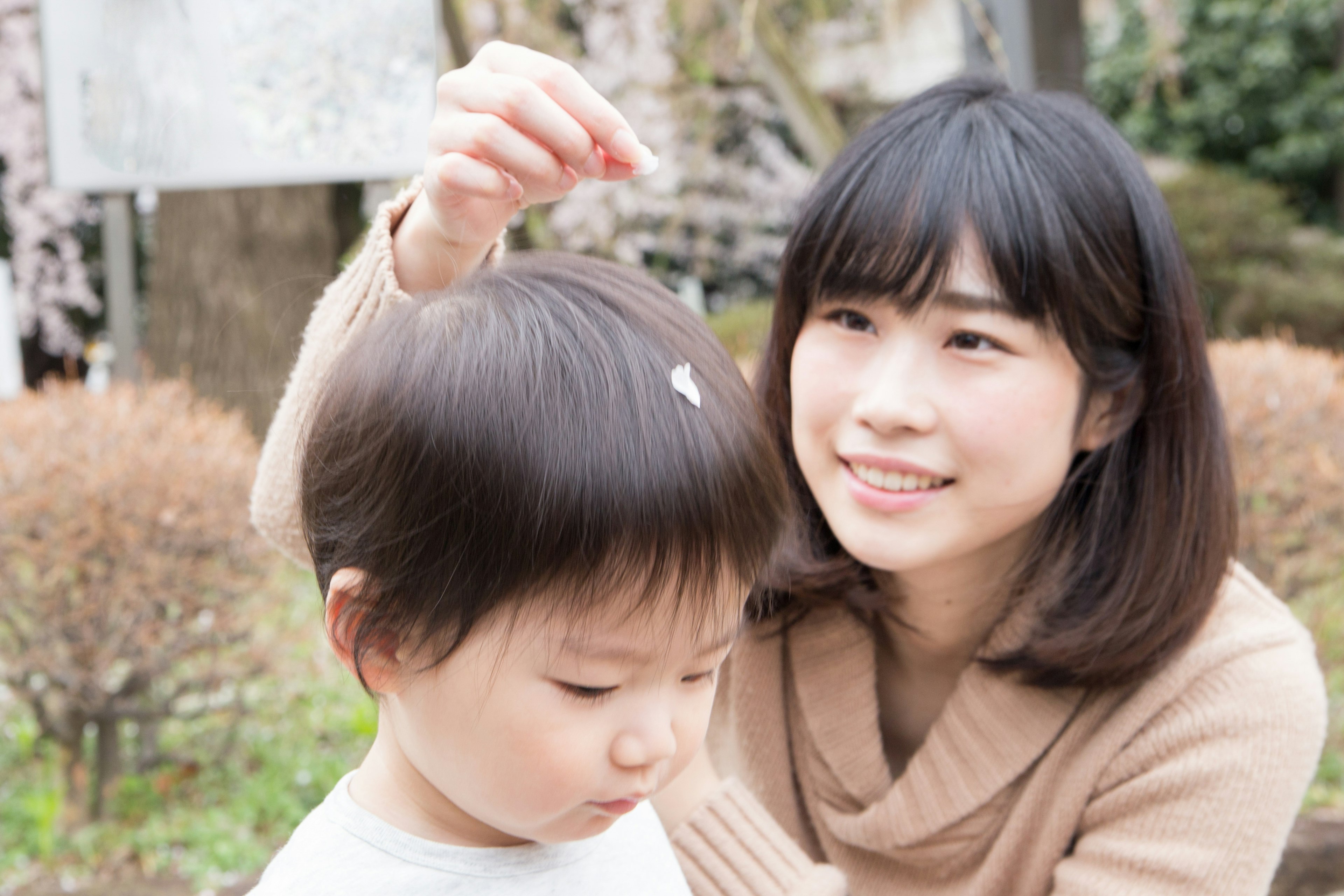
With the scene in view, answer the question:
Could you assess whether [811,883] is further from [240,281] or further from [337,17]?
[240,281]

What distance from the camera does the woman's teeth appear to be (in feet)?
5.37

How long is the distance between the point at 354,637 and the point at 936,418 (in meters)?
0.88

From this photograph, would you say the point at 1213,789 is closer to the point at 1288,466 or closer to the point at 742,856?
the point at 742,856

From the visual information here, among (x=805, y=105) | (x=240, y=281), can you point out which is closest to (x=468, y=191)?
(x=805, y=105)

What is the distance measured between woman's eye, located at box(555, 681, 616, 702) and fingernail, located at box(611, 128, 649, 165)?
0.50 meters

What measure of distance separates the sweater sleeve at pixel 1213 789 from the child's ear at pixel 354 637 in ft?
3.66

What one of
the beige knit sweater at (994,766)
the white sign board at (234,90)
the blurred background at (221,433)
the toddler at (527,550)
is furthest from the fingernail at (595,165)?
the white sign board at (234,90)

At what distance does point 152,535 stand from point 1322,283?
29.1 feet

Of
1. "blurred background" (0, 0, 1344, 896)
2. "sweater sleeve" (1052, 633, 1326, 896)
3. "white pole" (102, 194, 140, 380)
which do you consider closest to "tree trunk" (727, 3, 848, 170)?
"blurred background" (0, 0, 1344, 896)

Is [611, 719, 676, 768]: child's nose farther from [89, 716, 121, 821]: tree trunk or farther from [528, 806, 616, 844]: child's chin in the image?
[89, 716, 121, 821]: tree trunk

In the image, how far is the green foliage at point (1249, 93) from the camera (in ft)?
40.1

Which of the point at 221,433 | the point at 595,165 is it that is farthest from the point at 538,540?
the point at 221,433

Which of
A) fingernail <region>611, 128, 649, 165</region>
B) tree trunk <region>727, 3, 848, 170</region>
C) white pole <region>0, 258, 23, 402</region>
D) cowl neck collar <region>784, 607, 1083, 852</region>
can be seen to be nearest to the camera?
fingernail <region>611, 128, 649, 165</region>

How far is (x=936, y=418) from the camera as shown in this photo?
1603mm
